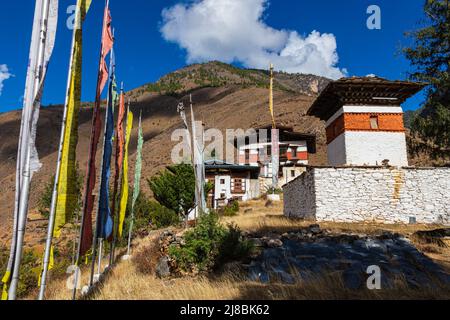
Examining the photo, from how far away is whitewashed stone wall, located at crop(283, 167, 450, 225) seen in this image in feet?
59.2

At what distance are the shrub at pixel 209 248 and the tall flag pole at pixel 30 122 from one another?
6.93 meters

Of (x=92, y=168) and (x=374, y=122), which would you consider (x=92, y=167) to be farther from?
(x=374, y=122)

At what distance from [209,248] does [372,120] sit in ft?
49.8

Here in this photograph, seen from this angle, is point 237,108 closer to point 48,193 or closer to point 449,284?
point 48,193

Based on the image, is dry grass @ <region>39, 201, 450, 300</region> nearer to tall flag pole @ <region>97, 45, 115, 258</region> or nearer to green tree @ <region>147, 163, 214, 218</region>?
tall flag pole @ <region>97, 45, 115, 258</region>

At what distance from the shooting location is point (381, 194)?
1814 cm

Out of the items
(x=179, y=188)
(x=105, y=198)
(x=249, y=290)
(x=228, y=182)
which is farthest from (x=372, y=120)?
(x=228, y=182)

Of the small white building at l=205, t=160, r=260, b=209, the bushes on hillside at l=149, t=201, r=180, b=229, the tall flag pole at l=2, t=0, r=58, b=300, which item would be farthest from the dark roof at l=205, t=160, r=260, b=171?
the tall flag pole at l=2, t=0, r=58, b=300

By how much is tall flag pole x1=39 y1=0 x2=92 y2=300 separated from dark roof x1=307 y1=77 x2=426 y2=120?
55.1ft

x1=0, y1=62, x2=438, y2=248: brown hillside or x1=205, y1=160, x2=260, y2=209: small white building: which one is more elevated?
x1=0, y1=62, x2=438, y2=248: brown hillside

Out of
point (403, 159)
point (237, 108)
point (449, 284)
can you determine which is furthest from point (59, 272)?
point (237, 108)
